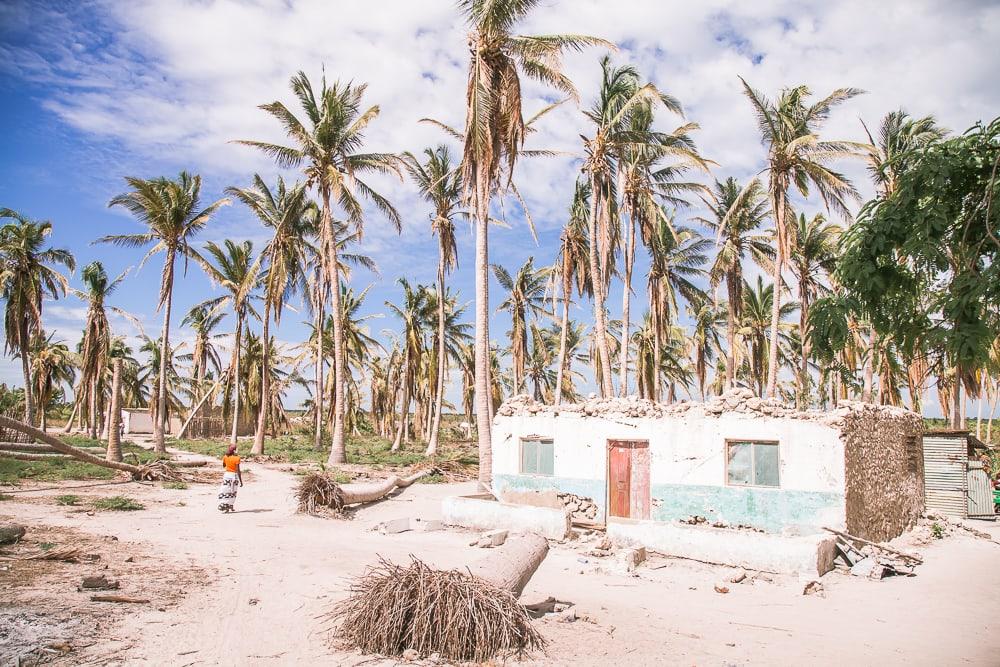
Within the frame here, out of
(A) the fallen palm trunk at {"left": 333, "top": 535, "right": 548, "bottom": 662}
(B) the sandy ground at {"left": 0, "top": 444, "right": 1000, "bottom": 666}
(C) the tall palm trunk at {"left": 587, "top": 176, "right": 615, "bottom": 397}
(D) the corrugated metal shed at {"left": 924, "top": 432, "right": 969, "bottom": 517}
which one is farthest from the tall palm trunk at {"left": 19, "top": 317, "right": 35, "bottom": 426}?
(D) the corrugated metal shed at {"left": 924, "top": 432, "right": 969, "bottom": 517}

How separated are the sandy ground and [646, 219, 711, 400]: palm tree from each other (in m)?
15.9

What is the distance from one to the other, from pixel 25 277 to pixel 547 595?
2972 centimetres

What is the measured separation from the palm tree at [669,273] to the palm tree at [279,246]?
1601 cm

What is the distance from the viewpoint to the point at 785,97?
22.7 metres

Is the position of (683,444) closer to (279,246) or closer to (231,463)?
(231,463)

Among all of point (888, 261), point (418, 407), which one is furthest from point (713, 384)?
point (888, 261)

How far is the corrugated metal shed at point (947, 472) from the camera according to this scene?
61.6ft

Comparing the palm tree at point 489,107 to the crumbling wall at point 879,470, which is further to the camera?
the palm tree at point 489,107

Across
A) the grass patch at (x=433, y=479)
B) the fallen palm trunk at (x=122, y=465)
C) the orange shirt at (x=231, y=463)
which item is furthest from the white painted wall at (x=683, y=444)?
the fallen palm trunk at (x=122, y=465)

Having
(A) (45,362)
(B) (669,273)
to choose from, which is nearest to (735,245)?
(B) (669,273)

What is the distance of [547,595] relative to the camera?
906 cm

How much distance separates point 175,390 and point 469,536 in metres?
44.6

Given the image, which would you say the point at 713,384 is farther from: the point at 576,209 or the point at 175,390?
the point at 175,390

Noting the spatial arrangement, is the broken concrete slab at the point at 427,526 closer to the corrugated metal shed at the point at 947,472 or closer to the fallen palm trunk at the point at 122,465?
the fallen palm trunk at the point at 122,465
